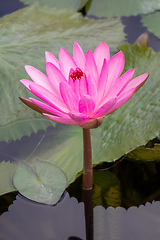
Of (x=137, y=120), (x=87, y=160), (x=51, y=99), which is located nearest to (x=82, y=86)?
(x=51, y=99)

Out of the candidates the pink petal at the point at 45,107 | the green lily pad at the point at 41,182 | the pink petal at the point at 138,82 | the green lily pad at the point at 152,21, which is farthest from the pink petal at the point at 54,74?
the green lily pad at the point at 152,21

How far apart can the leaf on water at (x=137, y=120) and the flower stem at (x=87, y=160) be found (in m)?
0.11

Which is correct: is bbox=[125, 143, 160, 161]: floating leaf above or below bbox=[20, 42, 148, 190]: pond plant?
below

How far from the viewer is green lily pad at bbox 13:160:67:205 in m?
1.13

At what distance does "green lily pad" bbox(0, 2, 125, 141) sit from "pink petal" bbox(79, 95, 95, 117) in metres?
0.55

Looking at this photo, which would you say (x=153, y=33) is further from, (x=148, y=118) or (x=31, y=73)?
(x=31, y=73)

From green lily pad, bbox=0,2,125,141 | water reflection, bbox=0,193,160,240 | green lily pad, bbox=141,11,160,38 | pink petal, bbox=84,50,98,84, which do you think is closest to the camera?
pink petal, bbox=84,50,98,84

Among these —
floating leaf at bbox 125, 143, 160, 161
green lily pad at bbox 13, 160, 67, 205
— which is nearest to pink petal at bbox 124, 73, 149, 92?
floating leaf at bbox 125, 143, 160, 161

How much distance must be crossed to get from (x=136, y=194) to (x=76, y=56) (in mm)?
610

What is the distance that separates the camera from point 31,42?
64.7 inches

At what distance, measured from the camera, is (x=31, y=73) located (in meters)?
0.97

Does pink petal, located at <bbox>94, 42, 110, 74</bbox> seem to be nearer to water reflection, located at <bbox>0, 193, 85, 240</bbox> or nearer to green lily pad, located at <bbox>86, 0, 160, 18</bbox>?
water reflection, located at <bbox>0, 193, 85, 240</bbox>

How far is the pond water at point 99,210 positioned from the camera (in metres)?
1.08

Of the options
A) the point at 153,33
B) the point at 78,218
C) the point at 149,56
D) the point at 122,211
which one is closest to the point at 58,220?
the point at 78,218
